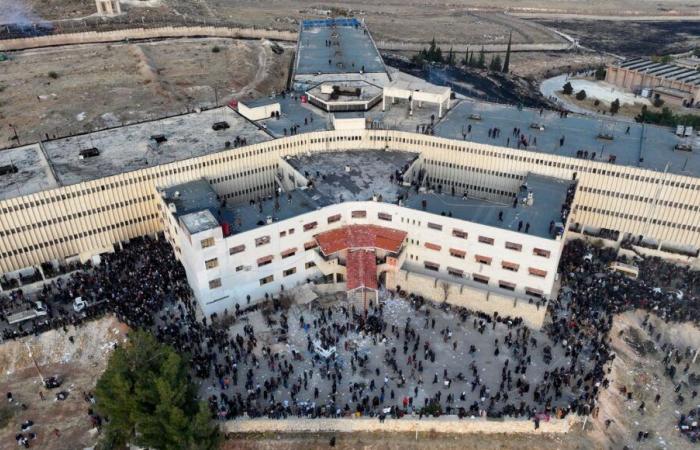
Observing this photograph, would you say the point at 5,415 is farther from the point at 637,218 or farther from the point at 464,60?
the point at 464,60

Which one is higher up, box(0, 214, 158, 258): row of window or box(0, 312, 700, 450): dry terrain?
box(0, 214, 158, 258): row of window

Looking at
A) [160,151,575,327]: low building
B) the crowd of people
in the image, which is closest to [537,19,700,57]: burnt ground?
[160,151,575,327]: low building

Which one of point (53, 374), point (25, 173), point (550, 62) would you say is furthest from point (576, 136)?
point (550, 62)

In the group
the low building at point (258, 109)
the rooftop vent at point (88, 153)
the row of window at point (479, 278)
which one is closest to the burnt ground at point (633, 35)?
the low building at point (258, 109)

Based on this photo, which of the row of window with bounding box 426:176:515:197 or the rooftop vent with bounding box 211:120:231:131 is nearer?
the row of window with bounding box 426:176:515:197

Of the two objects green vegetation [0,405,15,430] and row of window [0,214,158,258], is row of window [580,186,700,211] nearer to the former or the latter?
row of window [0,214,158,258]
